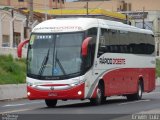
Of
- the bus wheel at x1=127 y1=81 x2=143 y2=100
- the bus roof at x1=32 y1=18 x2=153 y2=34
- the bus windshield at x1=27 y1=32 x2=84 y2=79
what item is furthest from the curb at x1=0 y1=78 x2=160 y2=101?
the bus windshield at x1=27 y1=32 x2=84 y2=79

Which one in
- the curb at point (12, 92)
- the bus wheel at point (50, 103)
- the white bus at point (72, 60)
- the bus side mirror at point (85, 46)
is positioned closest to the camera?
the bus side mirror at point (85, 46)

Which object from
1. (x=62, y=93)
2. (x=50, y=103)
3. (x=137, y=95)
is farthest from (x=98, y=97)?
(x=137, y=95)

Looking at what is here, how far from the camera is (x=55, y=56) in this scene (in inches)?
953

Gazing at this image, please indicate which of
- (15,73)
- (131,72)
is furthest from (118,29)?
(15,73)

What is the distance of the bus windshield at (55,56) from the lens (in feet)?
79.1

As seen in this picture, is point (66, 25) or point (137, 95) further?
point (137, 95)

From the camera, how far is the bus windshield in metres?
24.1

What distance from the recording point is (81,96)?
24047mm

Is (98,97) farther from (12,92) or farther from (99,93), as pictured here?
(12,92)

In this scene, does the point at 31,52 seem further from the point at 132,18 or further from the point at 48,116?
the point at 132,18

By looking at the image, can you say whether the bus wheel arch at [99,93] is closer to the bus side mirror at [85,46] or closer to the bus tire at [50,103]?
the bus tire at [50,103]

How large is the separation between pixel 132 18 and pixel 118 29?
72099 millimetres

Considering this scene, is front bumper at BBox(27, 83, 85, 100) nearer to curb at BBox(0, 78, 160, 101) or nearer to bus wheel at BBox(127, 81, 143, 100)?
bus wheel at BBox(127, 81, 143, 100)

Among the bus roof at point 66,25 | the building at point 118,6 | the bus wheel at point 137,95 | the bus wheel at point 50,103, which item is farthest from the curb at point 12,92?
the building at point 118,6
